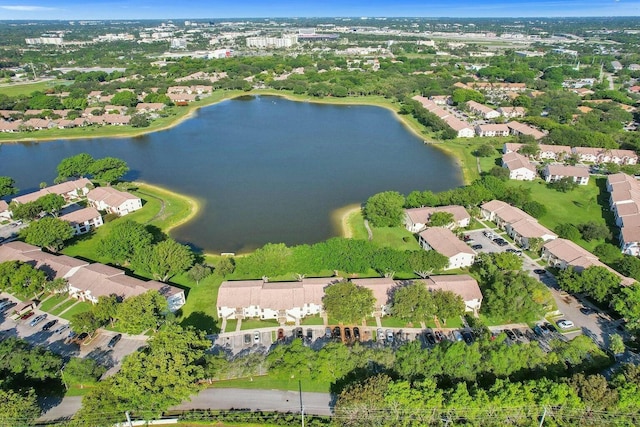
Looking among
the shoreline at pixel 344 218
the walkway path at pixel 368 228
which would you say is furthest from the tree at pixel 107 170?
the walkway path at pixel 368 228

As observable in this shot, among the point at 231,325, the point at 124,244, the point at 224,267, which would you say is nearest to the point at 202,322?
the point at 231,325

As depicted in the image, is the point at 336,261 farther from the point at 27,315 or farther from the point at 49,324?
the point at 27,315

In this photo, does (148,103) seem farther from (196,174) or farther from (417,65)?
(417,65)

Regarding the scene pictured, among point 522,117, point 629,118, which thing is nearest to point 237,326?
point 522,117

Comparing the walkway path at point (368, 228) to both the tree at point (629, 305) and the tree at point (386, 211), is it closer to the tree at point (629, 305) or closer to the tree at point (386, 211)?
the tree at point (386, 211)

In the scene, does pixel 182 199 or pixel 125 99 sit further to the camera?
pixel 125 99
